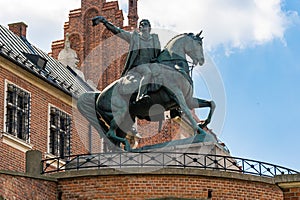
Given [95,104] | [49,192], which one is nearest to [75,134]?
[95,104]

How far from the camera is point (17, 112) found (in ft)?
102

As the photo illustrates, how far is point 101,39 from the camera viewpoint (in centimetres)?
4416

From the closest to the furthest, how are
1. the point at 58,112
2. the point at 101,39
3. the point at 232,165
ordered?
the point at 232,165 < the point at 58,112 < the point at 101,39

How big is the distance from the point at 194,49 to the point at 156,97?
5.49 ft

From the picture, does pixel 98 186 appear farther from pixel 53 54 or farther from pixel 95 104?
pixel 53 54

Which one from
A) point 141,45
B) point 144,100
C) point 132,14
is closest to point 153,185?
point 144,100

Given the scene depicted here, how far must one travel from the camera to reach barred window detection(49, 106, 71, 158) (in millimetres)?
33719

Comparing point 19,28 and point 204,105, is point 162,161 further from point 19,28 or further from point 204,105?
point 19,28

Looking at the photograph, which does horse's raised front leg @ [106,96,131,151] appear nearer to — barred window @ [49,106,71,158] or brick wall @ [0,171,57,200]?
brick wall @ [0,171,57,200]

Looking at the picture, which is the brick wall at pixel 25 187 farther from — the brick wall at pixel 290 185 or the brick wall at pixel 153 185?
the brick wall at pixel 290 185

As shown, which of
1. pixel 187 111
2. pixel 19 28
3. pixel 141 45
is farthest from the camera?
pixel 19 28

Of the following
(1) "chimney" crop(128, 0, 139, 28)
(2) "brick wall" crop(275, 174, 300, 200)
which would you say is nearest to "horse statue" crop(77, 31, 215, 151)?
(2) "brick wall" crop(275, 174, 300, 200)

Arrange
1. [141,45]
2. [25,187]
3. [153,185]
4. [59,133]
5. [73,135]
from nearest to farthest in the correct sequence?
[25,187], [153,185], [141,45], [59,133], [73,135]

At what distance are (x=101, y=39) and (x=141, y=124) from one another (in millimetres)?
5996
